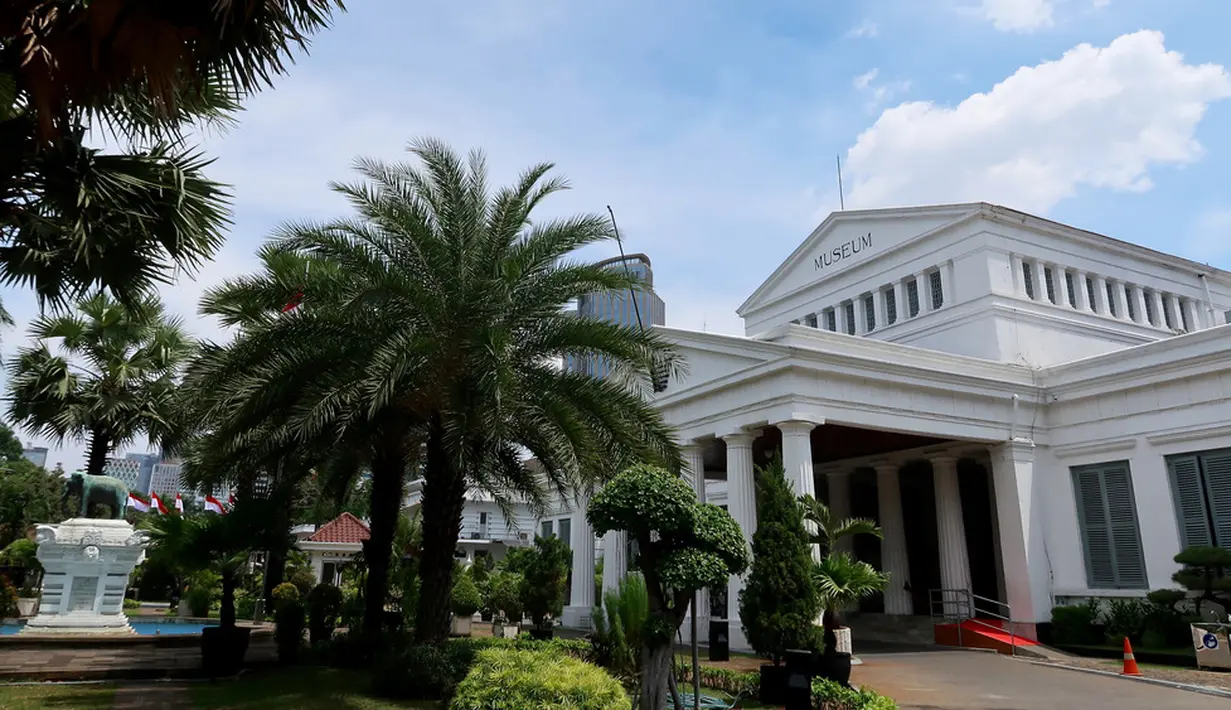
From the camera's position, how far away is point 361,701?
11.3 m

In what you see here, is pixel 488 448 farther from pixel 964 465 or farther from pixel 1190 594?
pixel 964 465

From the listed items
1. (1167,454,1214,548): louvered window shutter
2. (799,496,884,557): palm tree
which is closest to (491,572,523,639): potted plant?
(799,496,884,557): palm tree

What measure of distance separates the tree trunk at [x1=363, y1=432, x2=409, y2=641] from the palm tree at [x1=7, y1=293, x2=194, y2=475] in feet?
27.2

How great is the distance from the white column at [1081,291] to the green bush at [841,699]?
66.3ft

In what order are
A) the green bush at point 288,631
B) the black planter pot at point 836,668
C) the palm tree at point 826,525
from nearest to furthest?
the black planter pot at point 836,668, the palm tree at point 826,525, the green bush at point 288,631

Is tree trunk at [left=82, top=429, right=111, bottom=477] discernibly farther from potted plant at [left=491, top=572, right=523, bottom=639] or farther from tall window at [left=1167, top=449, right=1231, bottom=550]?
tall window at [left=1167, top=449, right=1231, bottom=550]

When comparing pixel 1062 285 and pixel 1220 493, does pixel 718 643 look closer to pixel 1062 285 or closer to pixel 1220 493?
pixel 1220 493

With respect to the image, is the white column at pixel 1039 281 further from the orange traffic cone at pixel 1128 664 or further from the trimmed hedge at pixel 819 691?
the trimmed hedge at pixel 819 691

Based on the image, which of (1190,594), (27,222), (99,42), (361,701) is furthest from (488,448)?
(1190,594)

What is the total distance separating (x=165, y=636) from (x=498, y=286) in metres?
13.8

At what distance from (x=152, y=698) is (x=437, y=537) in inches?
184

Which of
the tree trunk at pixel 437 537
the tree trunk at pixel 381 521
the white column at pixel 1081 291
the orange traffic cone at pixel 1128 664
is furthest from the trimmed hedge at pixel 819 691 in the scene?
the white column at pixel 1081 291

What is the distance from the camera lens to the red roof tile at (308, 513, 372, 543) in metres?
34.0

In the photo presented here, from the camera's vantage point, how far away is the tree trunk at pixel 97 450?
21680mm
